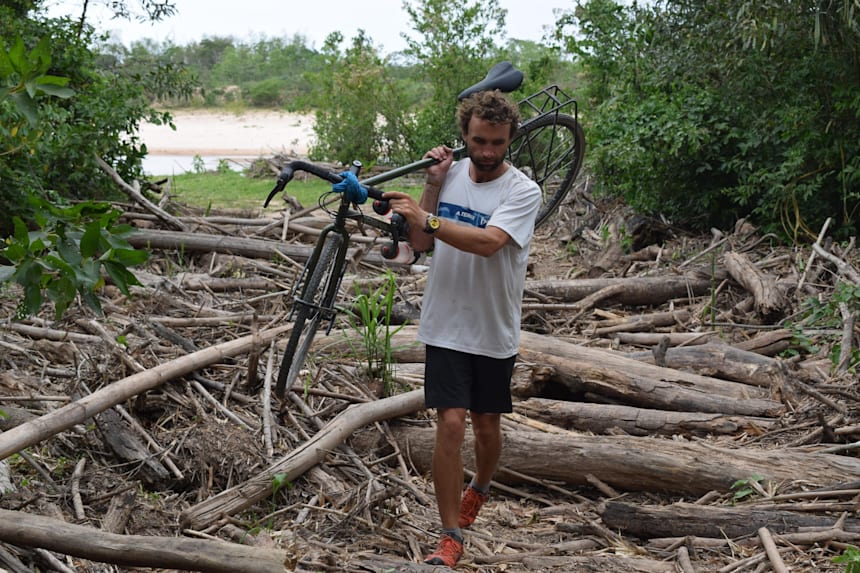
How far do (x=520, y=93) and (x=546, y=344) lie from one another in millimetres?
11847

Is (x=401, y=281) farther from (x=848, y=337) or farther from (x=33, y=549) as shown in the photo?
(x=33, y=549)

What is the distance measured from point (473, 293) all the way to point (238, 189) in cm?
1261

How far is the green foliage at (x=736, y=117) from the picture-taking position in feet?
28.5

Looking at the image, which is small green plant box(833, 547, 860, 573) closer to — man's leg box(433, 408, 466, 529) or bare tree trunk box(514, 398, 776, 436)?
man's leg box(433, 408, 466, 529)

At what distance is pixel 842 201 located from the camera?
946 cm

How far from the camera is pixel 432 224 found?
366cm

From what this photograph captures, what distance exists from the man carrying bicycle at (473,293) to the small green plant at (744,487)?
1364 millimetres

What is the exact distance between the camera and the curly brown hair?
3771 mm

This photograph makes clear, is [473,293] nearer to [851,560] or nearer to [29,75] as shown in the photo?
[851,560]

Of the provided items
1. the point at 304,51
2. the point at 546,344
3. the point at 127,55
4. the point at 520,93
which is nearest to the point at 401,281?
the point at 546,344

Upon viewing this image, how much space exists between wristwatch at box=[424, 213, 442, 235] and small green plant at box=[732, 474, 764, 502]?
2.14 metres

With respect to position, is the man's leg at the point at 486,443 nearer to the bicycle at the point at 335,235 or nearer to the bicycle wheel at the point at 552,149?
the bicycle at the point at 335,235

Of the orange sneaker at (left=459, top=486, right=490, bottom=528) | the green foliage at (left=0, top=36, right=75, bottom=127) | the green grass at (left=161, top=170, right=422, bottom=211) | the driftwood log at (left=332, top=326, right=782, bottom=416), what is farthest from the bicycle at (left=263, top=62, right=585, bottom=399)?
the green grass at (left=161, top=170, right=422, bottom=211)

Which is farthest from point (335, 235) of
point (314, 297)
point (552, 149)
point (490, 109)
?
point (552, 149)
